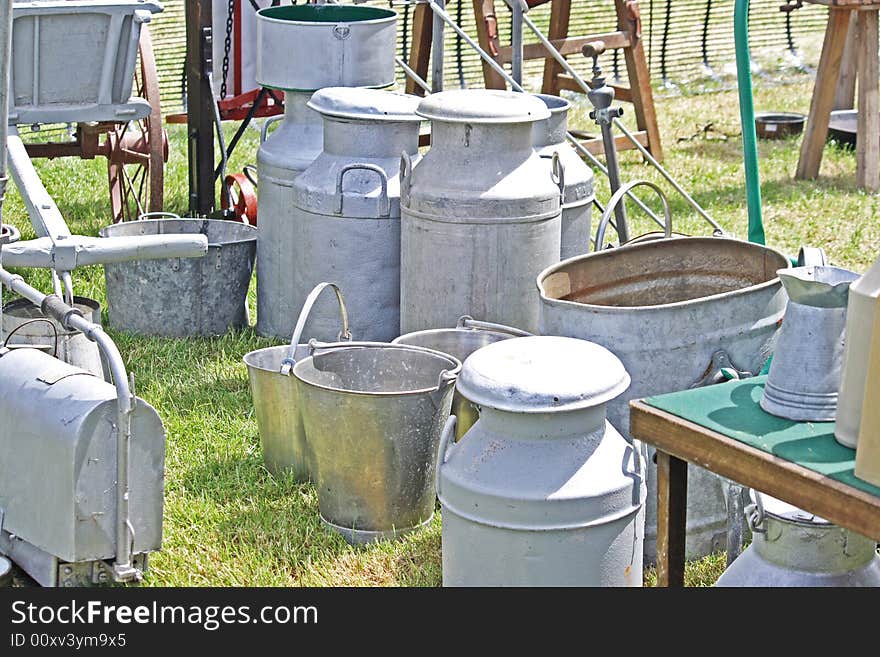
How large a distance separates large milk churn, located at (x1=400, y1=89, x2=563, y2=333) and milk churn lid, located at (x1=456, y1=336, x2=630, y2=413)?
1.16m

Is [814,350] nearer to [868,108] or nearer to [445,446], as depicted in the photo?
[445,446]

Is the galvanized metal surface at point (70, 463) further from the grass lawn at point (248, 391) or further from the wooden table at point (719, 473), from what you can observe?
the wooden table at point (719, 473)

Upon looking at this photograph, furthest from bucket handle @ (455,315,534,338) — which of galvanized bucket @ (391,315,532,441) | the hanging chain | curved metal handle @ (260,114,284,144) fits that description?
the hanging chain

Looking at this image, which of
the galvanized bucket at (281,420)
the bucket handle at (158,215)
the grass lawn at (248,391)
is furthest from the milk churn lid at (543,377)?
the bucket handle at (158,215)

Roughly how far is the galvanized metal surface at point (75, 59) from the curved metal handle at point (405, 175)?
53.4 inches

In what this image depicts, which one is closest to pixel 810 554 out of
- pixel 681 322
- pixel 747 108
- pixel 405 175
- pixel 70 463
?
pixel 681 322

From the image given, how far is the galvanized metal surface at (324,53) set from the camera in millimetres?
5219

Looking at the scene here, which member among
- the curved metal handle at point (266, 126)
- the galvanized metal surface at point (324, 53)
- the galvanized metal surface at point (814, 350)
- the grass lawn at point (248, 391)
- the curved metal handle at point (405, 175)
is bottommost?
the grass lawn at point (248, 391)

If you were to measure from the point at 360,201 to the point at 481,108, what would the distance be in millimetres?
719

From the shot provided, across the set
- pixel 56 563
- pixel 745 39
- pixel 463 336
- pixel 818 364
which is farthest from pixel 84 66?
pixel 818 364

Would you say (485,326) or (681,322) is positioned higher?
(681,322)

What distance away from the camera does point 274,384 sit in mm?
4066

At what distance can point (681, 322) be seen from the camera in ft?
11.3

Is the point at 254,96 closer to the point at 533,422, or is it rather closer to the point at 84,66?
the point at 84,66
